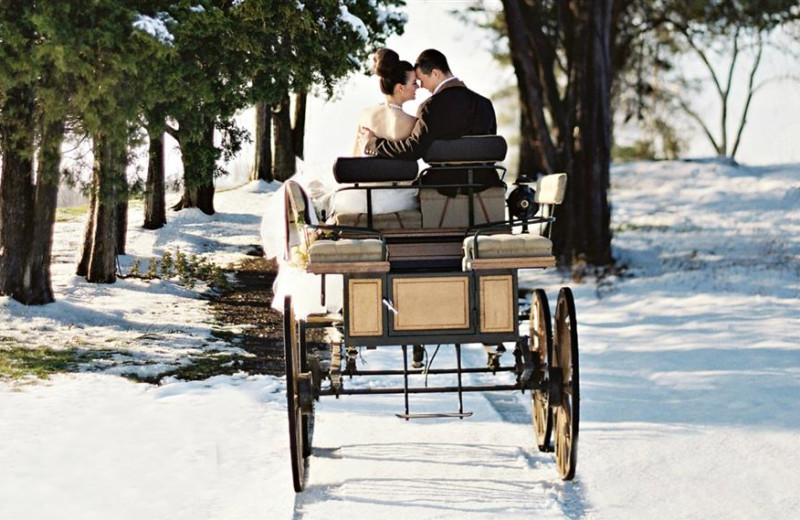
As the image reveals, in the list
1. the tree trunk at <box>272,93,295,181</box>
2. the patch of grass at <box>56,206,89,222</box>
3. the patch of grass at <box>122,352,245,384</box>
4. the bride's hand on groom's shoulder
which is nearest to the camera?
the bride's hand on groom's shoulder

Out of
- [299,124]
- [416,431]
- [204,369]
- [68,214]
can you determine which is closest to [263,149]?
[299,124]

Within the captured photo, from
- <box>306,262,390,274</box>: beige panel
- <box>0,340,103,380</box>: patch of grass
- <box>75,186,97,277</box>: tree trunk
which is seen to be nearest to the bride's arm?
<box>306,262,390,274</box>: beige panel

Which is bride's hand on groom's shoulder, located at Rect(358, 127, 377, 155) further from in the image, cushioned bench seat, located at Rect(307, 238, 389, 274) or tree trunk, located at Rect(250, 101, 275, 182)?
tree trunk, located at Rect(250, 101, 275, 182)

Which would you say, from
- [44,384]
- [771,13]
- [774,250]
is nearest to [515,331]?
[44,384]

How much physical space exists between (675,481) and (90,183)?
11456 mm

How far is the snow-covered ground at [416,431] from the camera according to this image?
7305 millimetres

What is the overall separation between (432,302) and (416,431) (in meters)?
2.10

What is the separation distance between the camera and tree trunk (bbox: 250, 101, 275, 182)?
34.4 meters

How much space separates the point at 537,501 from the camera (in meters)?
7.09

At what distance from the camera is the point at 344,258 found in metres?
→ 7.30

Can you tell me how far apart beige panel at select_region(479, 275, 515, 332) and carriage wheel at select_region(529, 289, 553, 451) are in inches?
16.6

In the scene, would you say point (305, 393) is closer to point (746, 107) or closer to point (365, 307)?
point (365, 307)

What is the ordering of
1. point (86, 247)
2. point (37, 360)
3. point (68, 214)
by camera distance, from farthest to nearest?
point (68, 214) < point (86, 247) < point (37, 360)

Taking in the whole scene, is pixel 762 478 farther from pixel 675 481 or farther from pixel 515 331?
pixel 515 331
